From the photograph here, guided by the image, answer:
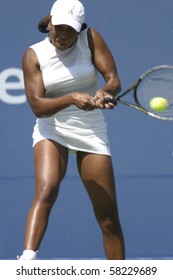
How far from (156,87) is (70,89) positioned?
426mm

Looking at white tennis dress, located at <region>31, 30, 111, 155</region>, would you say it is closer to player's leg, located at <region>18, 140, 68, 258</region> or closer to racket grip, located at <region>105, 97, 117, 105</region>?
player's leg, located at <region>18, 140, 68, 258</region>

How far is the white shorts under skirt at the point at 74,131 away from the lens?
5477mm

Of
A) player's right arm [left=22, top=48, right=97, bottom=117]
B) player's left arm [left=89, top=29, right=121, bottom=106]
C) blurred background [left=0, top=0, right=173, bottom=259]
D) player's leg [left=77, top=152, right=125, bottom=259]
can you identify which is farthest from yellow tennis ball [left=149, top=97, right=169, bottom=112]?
blurred background [left=0, top=0, right=173, bottom=259]

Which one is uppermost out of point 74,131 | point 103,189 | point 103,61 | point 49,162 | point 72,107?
point 103,61

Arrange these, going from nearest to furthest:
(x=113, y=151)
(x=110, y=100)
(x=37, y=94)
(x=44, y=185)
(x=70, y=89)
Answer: (x=110, y=100) → (x=44, y=185) → (x=37, y=94) → (x=70, y=89) → (x=113, y=151)

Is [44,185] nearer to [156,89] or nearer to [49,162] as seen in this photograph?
[49,162]

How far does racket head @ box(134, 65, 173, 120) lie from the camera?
5488 mm

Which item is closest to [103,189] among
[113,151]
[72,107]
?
[72,107]

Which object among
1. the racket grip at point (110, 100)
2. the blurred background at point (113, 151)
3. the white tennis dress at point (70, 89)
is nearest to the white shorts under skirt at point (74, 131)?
the white tennis dress at point (70, 89)

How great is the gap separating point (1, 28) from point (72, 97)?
1798 mm

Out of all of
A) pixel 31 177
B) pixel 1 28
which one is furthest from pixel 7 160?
pixel 1 28

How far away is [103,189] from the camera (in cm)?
547

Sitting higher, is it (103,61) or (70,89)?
(103,61)

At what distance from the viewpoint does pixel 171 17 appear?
6805 mm
